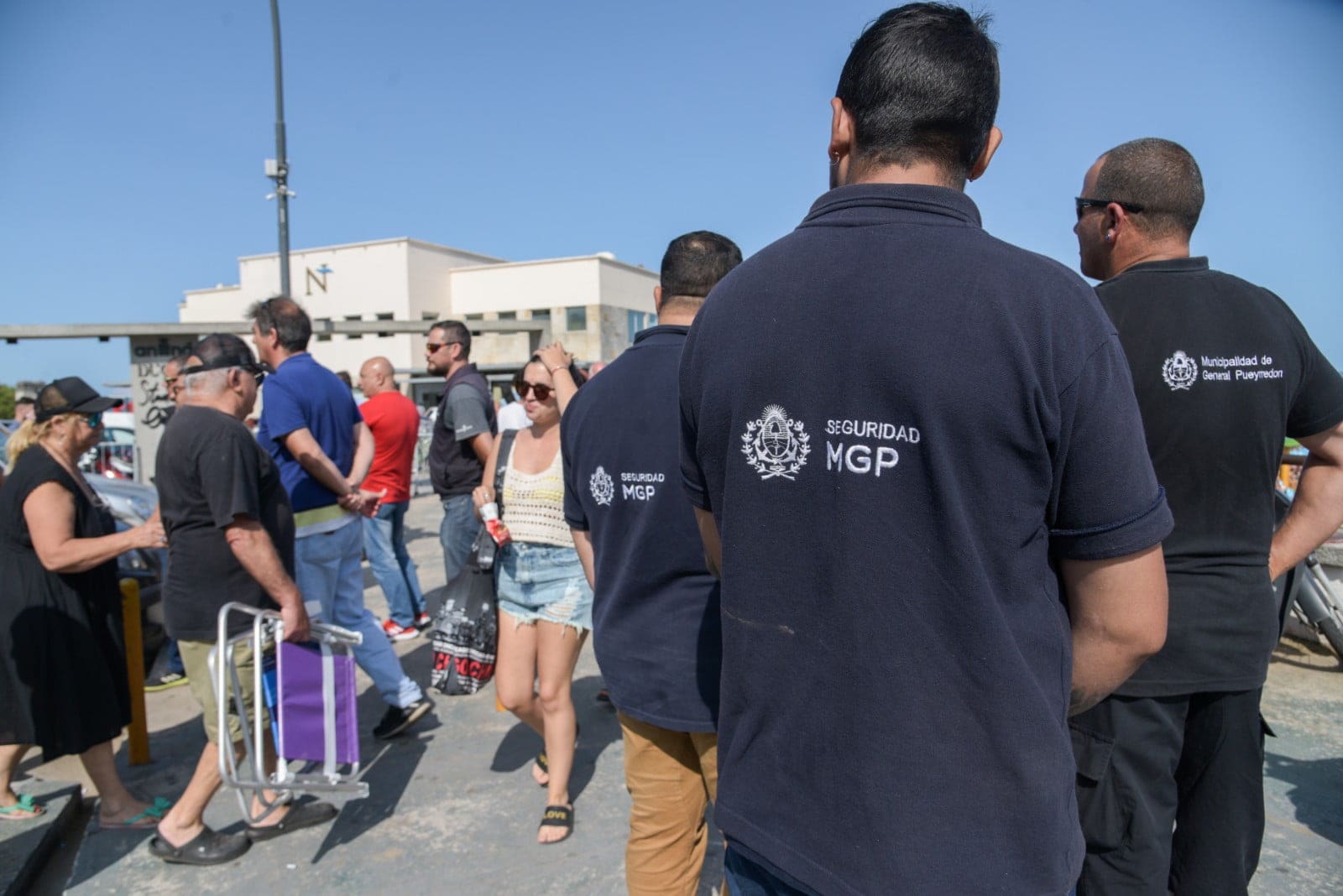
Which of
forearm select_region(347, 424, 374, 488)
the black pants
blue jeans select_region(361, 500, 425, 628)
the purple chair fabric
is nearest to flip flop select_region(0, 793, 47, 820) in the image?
the purple chair fabric

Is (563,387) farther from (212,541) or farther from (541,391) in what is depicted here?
(212,541)

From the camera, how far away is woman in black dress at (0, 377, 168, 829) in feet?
11.4

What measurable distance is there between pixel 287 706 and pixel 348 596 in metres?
1.27

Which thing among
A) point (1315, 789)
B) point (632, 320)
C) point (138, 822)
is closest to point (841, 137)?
point (1315, 789)

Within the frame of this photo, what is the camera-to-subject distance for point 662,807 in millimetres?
2518

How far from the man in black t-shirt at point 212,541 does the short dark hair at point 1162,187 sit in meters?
3.14

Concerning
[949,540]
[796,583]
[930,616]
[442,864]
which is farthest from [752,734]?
[442,864]

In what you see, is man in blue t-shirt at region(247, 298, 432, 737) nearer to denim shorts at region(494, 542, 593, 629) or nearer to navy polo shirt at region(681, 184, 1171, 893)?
denim shorts at region(494, 542, 593, 629)

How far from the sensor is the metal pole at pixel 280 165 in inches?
444

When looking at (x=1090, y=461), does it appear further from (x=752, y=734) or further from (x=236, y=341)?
(x=236, y=341)

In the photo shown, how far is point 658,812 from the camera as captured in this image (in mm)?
2520

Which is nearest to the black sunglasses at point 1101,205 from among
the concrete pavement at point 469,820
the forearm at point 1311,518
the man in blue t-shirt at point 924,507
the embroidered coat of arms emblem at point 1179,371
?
the embroidered coat of arms emblem at point 1179,371

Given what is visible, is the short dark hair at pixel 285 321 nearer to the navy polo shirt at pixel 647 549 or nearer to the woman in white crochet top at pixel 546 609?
the woman in white crochet top at pixel 546 609

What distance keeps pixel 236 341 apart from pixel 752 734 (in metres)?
3.08
